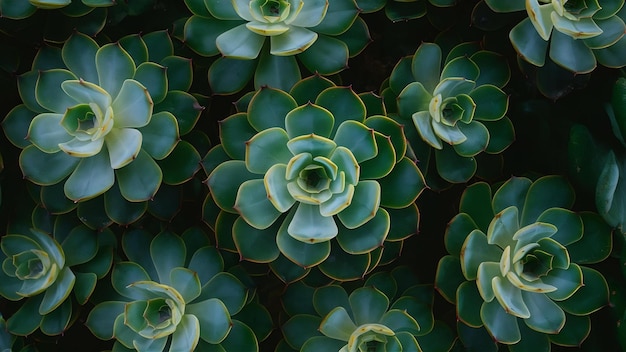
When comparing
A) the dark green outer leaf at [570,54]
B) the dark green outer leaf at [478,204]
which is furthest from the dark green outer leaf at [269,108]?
the dark green outer leaf at [570,54]

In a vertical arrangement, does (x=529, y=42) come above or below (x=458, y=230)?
above

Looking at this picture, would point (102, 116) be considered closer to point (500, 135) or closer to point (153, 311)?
point (153, 311)

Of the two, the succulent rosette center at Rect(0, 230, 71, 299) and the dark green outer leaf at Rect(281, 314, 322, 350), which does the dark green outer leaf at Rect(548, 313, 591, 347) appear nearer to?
the dark green outer leaf at Rect(281, 314, 322, 350)

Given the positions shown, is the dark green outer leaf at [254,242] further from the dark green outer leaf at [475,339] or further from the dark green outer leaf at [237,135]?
the dark green outer leaf at [475,339]

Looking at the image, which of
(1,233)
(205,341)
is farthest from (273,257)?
(1,233)

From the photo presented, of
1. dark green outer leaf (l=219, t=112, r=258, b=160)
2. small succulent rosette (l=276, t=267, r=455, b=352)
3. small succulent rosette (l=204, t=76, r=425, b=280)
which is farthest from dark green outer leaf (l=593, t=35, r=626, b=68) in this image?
dark green outer leaf (l=219, t=112, r=258, b=160)

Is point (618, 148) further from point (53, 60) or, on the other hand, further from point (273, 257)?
point (53, 60)

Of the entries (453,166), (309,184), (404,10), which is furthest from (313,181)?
(404,10)
